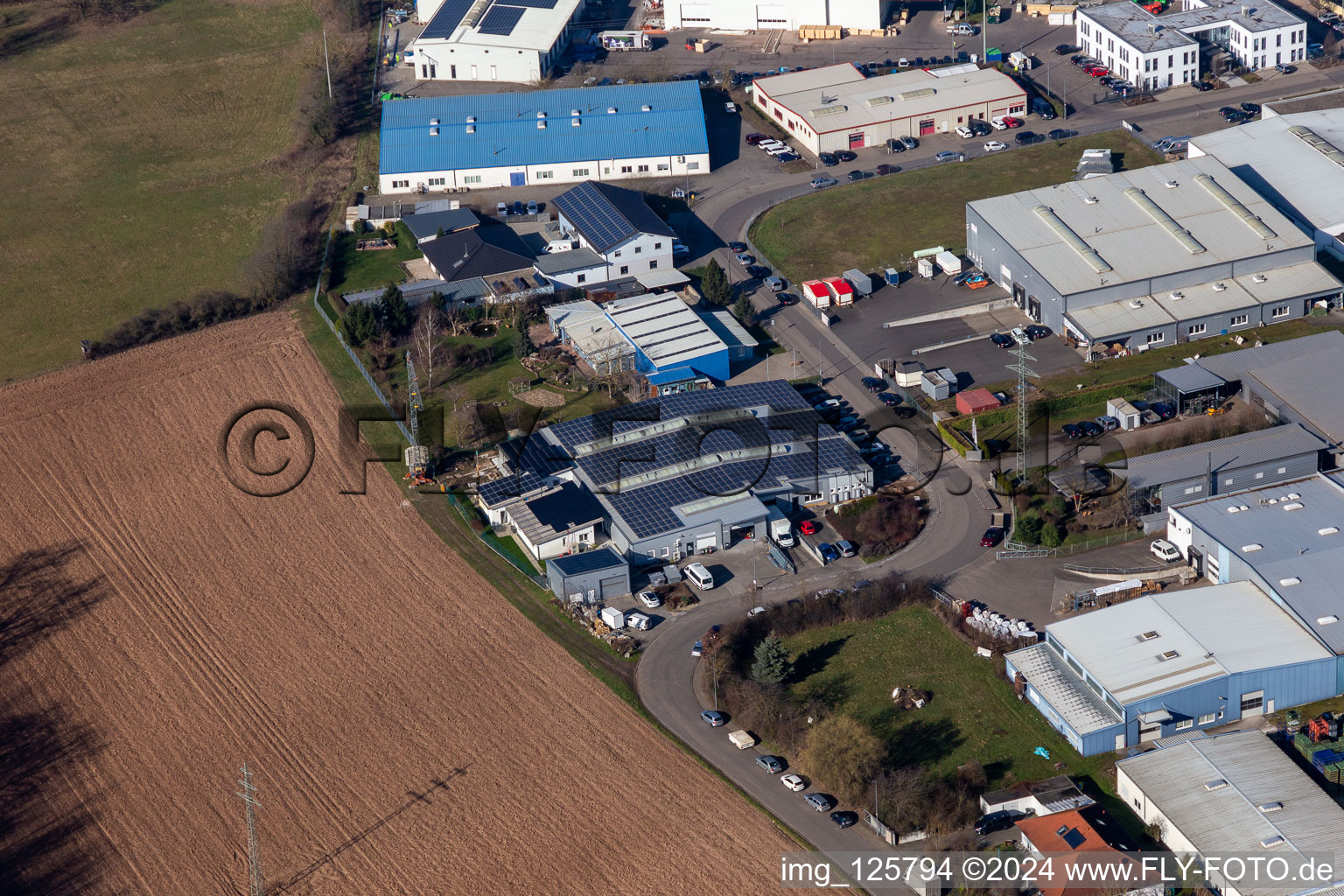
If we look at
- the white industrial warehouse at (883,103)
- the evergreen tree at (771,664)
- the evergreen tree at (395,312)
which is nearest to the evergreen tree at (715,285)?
the evergreen tree at (395,312)

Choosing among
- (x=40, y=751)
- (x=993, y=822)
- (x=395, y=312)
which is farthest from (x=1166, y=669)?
(x=395, y=312)

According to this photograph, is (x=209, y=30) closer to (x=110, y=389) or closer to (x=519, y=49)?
(x=519, y=49)

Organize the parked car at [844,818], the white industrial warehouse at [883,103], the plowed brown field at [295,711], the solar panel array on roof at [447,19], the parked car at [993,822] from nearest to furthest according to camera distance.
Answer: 1. the parked car at [993,822]
2. the plowed brown field at [295,711]
3. the parked car at [844,818]
4. the white industrial warehouse at [883,103]
5. the solar panel array on roof at [447,19]

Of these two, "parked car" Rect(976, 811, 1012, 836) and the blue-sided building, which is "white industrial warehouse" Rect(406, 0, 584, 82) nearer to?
the blue-sided building

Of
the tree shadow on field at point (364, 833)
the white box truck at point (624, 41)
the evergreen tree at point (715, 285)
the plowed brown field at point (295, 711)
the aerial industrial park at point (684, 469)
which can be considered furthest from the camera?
the white box truck at point (624, 41)

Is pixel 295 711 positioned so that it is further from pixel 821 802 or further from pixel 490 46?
pixel 490 46

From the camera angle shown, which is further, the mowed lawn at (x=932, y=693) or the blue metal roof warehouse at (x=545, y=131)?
the blue metal roof warehouse at (x=545, y=131)

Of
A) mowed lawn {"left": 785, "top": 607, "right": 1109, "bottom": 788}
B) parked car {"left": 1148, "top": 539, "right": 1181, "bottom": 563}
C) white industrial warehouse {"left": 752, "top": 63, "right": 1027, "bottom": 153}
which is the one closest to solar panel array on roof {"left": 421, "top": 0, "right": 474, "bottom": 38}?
white industrial warehouse {"left": 752, "top": 63, "right": 1027, "bottom": 153}

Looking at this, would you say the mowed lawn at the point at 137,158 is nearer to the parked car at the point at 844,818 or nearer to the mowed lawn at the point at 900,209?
the mowed lawn at the point at 900,209
